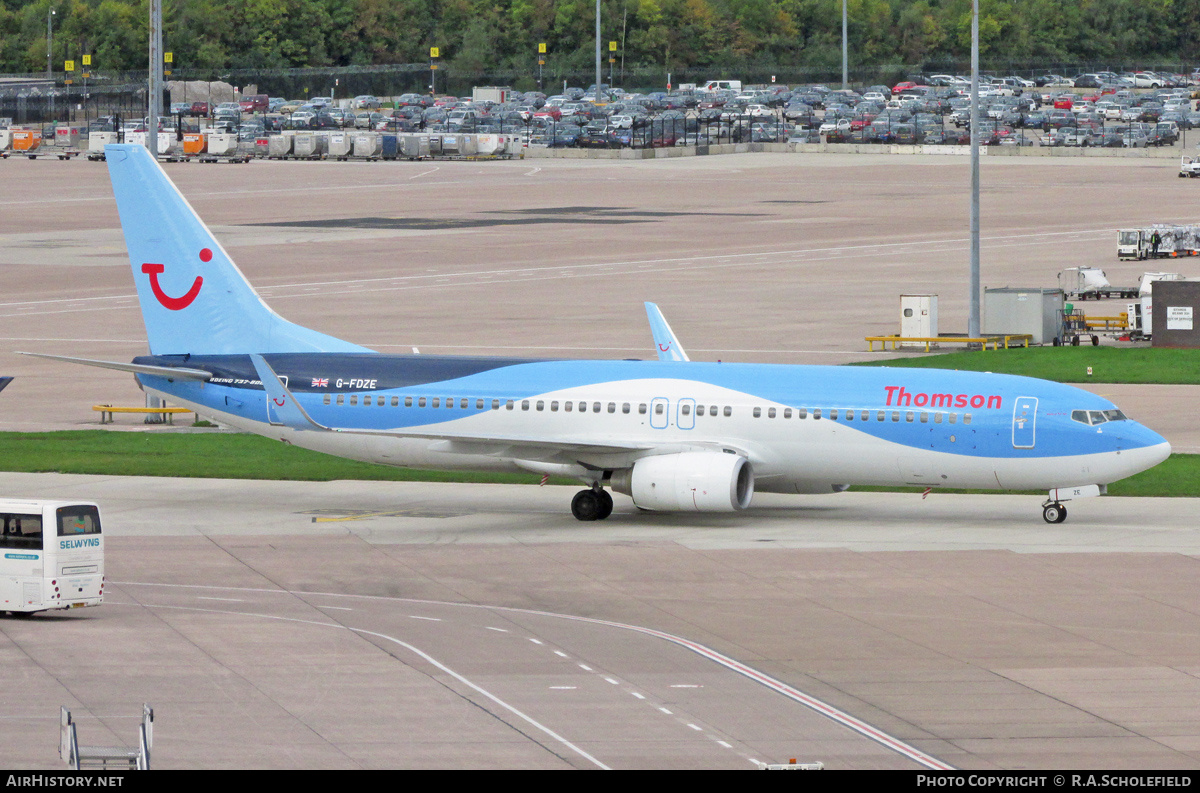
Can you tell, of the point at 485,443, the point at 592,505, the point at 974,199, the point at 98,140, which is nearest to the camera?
the point at 485,443

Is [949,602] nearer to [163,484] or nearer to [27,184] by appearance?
[163,484]

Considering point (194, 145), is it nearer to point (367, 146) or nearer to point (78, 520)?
point (367, 146)

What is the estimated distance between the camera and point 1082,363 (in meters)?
70.6

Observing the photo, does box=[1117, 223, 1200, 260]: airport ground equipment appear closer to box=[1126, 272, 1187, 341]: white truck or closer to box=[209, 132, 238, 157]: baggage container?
box=[1126, 272, 1187, 341]: white truck

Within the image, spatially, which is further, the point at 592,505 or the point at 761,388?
the point at 592,505

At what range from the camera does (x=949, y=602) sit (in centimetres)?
3584

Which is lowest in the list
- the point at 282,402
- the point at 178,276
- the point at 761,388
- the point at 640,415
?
the point at 640,415

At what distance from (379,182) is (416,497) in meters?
115

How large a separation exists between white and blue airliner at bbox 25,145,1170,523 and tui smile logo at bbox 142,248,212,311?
0.05 metres

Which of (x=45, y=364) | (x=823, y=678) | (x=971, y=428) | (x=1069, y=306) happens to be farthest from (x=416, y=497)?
(x=1069, y=306)

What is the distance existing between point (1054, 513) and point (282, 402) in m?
18.0

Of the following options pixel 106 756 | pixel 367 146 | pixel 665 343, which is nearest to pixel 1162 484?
pixel 665 343

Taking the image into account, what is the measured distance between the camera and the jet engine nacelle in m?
42.7

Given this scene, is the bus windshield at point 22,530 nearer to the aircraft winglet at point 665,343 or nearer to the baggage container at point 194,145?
the aircraft winglet at point 665,343
